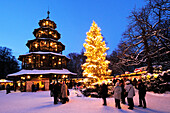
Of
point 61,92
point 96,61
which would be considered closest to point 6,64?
point 96,61

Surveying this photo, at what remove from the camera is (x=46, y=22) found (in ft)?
106

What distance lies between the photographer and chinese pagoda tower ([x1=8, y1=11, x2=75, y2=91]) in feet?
85.4

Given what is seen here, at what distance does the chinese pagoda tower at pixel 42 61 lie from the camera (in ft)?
85.4

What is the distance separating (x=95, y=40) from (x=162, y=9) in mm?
9501

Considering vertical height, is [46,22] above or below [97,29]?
above

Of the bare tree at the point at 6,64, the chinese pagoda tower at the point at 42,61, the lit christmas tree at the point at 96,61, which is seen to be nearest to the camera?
the lit christmas tree at the point at 96,61

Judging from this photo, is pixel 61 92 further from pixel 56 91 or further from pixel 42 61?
pixel 42 61

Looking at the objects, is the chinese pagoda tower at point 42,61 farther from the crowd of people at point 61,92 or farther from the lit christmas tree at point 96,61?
the crowd of people at point 61,92

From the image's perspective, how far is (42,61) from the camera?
1125 inches

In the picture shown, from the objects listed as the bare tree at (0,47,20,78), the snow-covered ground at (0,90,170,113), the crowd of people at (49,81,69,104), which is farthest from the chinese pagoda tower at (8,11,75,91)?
the bare tree at (0,47,20,78)

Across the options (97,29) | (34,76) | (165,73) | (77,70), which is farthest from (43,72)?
(77,70)

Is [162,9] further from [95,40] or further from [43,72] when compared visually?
[43,72]

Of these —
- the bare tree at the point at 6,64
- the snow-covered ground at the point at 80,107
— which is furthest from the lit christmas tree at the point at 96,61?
the bare tree at the point at 6,64

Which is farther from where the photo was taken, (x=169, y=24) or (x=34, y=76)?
(x=34, y=76)
